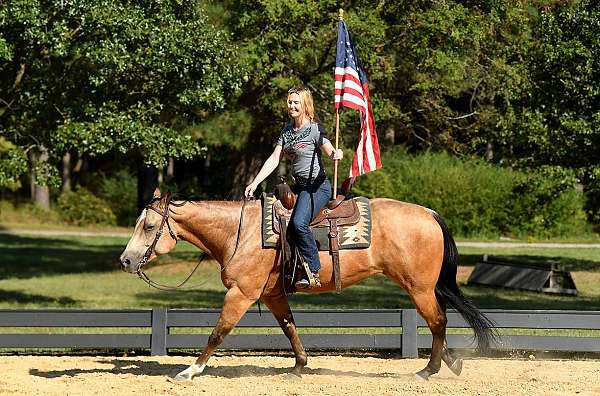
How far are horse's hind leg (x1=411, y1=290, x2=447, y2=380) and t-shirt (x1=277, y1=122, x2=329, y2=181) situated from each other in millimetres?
1730

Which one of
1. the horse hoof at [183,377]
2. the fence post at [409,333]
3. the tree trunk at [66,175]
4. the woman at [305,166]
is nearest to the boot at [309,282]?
the woman at [305,166]

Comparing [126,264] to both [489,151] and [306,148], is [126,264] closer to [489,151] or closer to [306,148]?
[306,148]

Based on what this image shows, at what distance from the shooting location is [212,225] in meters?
10.9

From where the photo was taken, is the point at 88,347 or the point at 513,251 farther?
the point at 513,251

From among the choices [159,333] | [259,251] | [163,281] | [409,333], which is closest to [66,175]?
[163,281]

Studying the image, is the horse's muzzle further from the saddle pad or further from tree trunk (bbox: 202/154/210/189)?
tree trunk (bbox: 202/154/210/189)

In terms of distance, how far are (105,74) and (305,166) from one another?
7.07 meters

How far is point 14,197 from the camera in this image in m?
52.2

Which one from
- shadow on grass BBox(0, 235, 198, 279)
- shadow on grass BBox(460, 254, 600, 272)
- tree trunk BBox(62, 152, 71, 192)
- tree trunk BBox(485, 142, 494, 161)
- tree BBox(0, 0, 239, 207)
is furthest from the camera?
tree trunk BBox(62, 152, 71, 192)

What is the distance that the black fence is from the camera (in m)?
13.0

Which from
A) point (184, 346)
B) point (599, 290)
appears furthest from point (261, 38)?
point (184, 346)

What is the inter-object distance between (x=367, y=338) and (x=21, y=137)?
8387mm

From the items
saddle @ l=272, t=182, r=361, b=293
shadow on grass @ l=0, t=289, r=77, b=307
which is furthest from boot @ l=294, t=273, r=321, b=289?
shadow on grass @ l=0, t=289, r=77, b=307

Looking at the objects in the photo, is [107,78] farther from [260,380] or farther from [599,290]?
[599,290]
